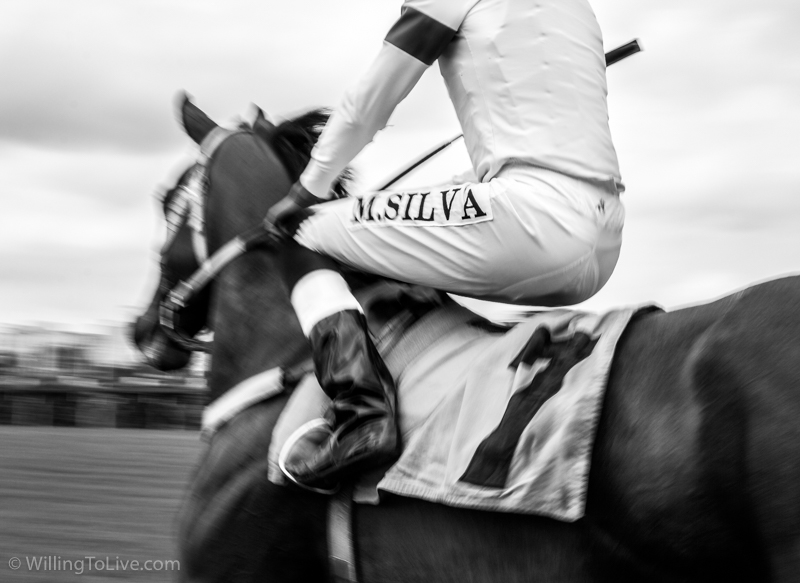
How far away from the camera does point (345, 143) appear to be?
2.82 m

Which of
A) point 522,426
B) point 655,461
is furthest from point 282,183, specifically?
point 655,461

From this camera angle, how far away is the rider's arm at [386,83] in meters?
2.62

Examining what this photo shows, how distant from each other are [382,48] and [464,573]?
1.45 metres

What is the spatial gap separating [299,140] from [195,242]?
0.54 m

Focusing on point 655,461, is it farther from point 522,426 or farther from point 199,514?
point 199,514

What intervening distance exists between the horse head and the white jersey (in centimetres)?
69

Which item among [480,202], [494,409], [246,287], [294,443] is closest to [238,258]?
[246,287]

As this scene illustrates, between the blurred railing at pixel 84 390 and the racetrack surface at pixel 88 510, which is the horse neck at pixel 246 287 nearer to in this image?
the racetrack surface at pixel 88 510

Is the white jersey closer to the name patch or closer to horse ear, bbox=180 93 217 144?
the name patch

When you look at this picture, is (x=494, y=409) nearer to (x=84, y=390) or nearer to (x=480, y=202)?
(x=480, y=202)

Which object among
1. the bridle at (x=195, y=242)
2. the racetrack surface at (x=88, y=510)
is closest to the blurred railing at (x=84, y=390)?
the racetrack surface at (x=88, y=510)

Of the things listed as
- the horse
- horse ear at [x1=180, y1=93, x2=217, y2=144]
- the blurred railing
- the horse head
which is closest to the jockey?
the horse

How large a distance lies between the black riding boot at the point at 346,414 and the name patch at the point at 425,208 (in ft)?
0.93

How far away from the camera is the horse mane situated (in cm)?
348
